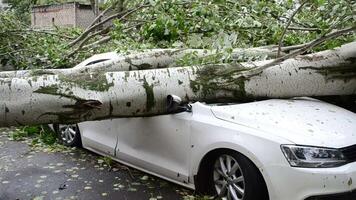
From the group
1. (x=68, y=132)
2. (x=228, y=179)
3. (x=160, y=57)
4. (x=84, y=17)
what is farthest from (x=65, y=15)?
(x=228, y=179)

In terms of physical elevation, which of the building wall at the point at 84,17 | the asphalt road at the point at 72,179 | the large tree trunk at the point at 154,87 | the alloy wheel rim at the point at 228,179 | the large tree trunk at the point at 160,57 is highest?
the building wall at the point at 84,17

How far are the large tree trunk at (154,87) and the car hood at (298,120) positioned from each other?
355mm

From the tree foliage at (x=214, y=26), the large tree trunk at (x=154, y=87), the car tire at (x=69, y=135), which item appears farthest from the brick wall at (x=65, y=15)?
the large tree trunk at (x=154, y=87)

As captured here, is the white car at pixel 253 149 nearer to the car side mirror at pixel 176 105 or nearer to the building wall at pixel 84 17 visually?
the car side mirror at pixel 176 105

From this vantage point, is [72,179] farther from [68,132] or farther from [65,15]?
[65,15]

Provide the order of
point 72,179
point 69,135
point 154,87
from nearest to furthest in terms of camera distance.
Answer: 1. point 154,87
2. point 72,179
3. point 69,135

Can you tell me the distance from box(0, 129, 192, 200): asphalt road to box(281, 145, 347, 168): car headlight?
4.24 feet

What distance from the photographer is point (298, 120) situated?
3795mm

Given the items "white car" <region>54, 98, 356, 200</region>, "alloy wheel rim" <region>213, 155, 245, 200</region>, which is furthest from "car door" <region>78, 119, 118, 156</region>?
"alloy wheel rim" <region>213, 155, 245, 200</region>

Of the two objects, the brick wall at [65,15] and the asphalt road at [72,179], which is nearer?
the asphalt road at [72,179]

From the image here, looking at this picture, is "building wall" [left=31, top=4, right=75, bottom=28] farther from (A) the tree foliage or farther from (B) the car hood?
(B) the car hood

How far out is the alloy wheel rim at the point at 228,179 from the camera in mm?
3832

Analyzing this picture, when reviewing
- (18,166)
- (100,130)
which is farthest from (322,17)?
(18,166)

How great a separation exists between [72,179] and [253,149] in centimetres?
225
